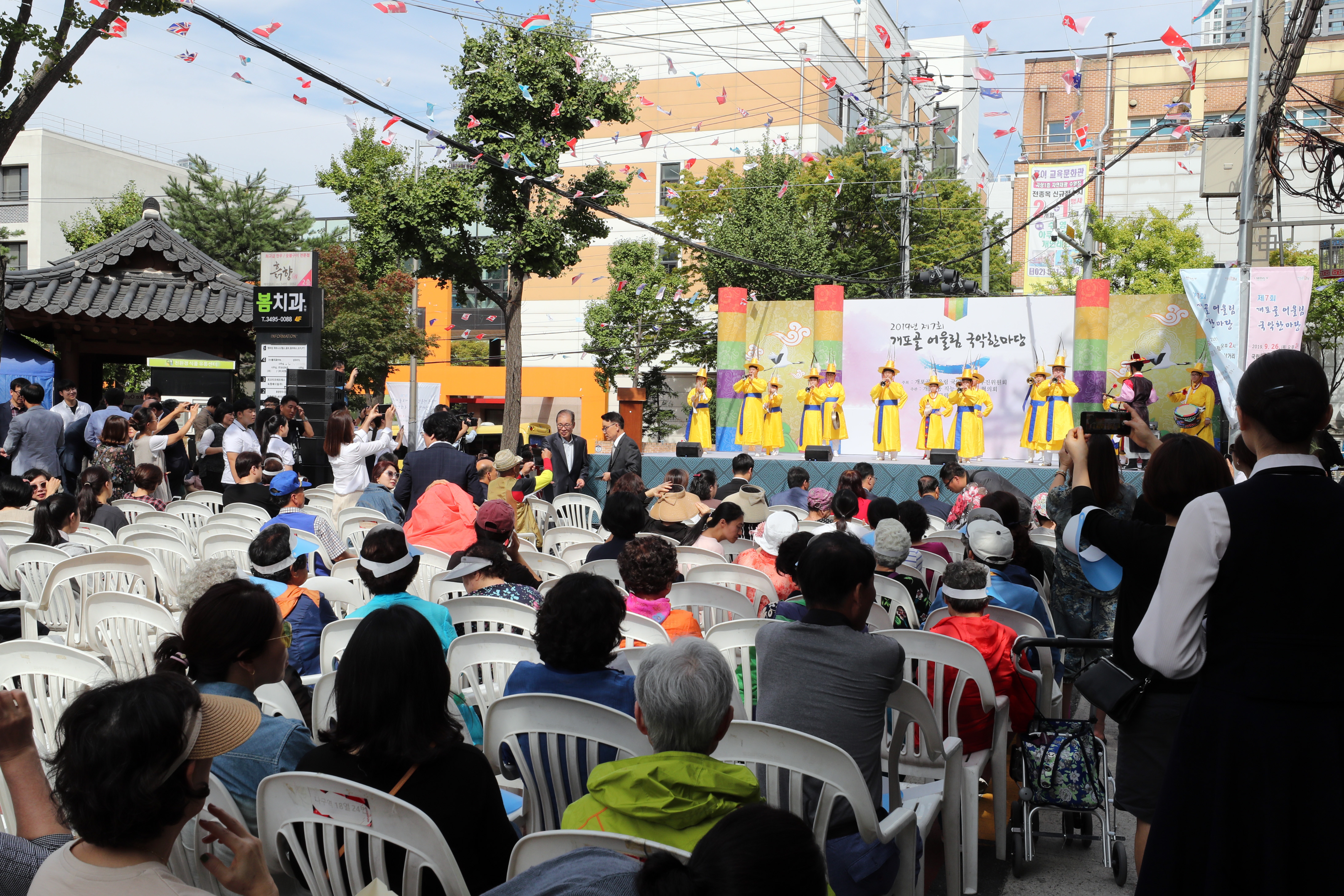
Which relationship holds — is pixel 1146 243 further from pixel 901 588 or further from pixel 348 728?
pixel 348 728

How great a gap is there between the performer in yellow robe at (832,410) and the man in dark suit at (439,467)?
391 inches

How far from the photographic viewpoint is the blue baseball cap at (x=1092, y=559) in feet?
8.36

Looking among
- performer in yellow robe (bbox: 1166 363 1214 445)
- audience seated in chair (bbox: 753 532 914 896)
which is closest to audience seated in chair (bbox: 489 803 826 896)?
audience seated in chair (bbox: 753 532 914 896)

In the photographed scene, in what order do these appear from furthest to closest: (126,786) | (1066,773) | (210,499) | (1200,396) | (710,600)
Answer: (1200,396) < (210,499) < (710,600) < (1066,773) < (126,786)

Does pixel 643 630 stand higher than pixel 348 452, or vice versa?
pixel 348 452

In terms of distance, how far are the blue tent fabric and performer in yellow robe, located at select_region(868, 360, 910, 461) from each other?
38.1ft

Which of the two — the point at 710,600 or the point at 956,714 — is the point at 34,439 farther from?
the point at 956,714

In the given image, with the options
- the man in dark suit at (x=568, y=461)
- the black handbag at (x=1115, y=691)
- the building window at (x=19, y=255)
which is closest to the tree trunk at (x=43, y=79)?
the man in dark suit at (x=568, y=461)

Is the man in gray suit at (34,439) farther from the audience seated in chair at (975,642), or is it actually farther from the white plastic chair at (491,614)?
the audience seated in chair at (975,642)

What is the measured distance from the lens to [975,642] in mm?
3230

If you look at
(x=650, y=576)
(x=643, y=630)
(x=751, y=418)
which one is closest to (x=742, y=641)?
(x=643, y=630)

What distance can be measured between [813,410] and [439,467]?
10349 mm

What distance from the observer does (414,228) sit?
1677 cm

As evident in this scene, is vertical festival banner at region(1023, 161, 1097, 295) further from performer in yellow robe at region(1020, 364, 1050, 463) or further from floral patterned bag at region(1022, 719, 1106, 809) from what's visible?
floral patterned bag at region(1022, 719, 1106, 809)
